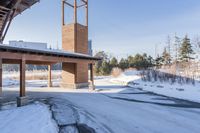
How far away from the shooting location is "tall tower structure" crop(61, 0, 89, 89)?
15.8m

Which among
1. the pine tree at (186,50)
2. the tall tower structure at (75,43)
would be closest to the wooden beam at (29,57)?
the tall tower structure at (75,43)

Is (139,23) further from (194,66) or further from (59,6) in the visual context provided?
(59,6)

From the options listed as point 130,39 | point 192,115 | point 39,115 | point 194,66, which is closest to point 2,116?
point 39,115

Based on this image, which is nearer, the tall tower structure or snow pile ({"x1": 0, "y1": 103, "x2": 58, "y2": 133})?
snow pile ({"x1": 0, "y1": 103, "x2": 58, "y2": 133})

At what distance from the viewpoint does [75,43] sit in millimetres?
15898

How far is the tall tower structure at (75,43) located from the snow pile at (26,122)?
8392mm

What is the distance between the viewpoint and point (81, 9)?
55.4 ft

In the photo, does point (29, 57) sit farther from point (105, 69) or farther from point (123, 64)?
point (123, 64)

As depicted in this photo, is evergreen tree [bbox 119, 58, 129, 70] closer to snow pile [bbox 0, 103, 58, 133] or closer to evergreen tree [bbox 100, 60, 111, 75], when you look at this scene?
evergreen tree [bbox 100, 60, 111, 75]

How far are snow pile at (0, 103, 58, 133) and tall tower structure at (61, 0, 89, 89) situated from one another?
330 inches

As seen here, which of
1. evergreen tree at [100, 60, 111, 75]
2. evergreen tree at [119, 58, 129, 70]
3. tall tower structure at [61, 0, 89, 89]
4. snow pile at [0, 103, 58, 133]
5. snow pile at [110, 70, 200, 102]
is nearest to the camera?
snow pile at [0, 103, 58, 133]

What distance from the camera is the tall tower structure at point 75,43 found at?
1576 cm

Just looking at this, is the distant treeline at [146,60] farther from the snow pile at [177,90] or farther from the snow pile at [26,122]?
the snow pile at [26,122]

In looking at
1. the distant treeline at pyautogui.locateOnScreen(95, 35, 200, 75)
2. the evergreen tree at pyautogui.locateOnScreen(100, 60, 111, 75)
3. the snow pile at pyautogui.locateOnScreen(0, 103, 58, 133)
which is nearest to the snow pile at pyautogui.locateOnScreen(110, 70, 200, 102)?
the snow pile at pyautogui.locateOnScreen(0, 103, 58, 133)
